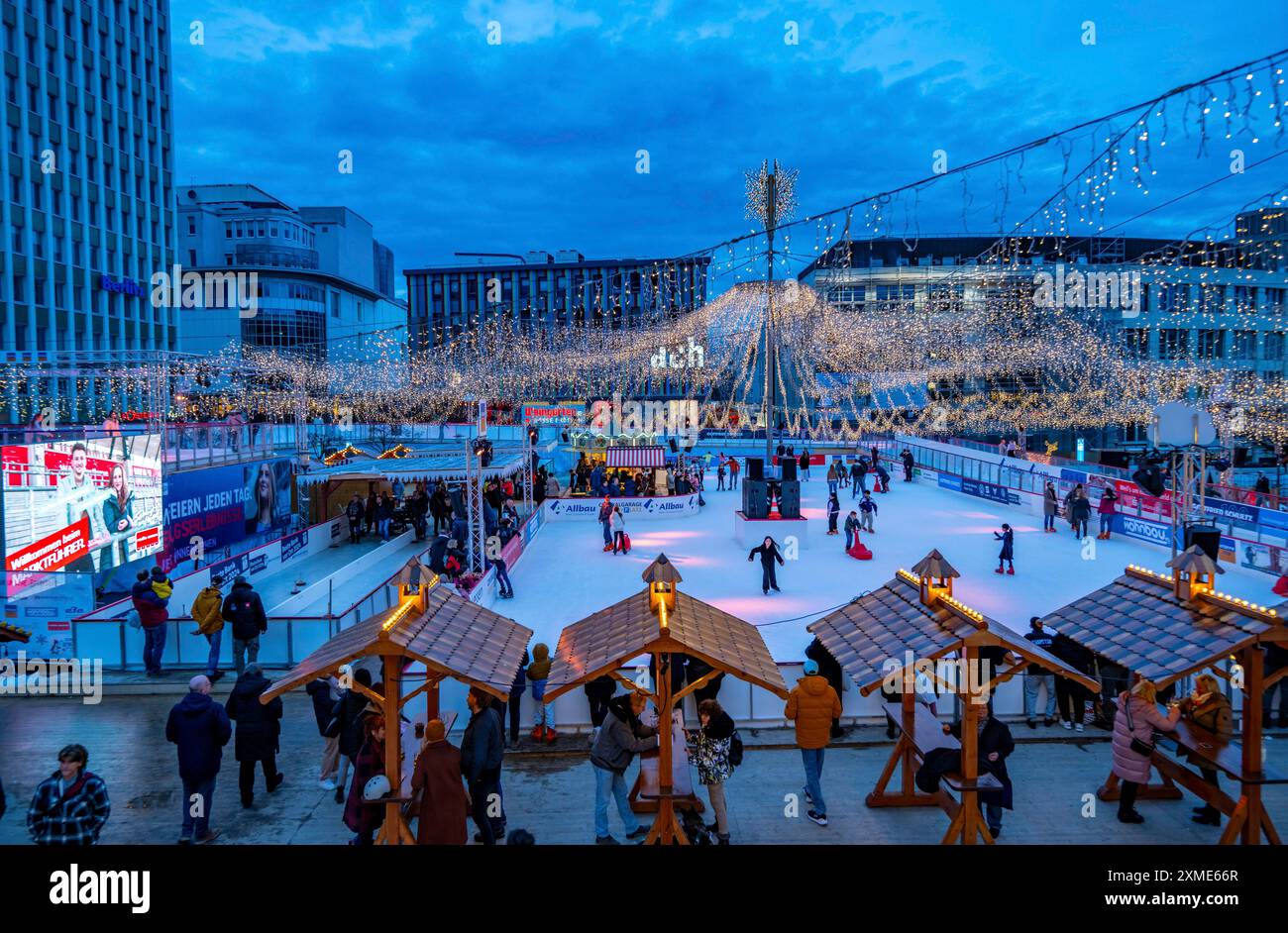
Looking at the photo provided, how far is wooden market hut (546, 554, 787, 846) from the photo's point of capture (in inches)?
229

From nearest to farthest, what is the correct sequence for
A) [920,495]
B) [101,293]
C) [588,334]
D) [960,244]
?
1. [920,495]
2. [101,293]
3. [588,334]
4. [960,244]

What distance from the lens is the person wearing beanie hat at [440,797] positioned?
5426 mm

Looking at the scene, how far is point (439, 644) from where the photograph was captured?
5.86m

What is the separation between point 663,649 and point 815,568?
13.0 metres

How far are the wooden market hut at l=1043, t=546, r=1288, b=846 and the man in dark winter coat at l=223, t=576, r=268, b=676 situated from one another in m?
9.13

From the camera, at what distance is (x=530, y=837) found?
167 inches

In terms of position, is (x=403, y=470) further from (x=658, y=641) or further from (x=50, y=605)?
(x=658, y=641)

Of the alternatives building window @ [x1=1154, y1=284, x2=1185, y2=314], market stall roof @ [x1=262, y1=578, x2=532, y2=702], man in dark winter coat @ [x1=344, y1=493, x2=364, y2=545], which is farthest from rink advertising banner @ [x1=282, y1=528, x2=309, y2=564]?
building window @ [x1=1154, y1=284, x2=1185, y2=314]

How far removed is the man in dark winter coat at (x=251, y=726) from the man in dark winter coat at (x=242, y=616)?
3352 millimetres

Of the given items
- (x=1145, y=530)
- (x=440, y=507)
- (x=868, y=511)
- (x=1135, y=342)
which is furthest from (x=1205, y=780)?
(x=1135, y=342)
